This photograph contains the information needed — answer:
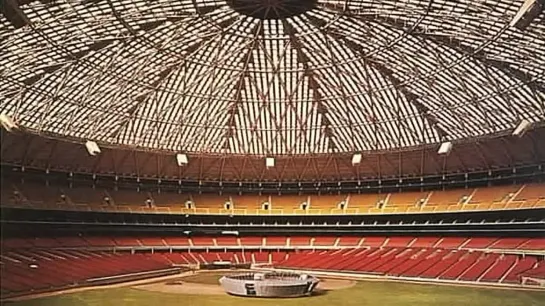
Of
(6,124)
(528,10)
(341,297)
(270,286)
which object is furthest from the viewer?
(341,297)

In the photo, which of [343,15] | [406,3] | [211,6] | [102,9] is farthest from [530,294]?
[102,9]

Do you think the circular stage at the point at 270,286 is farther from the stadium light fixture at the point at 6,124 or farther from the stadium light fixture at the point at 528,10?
the stadium light fixture at the point at 6,124

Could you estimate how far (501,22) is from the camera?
4331 centimetres

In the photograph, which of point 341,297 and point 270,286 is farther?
point 341,297

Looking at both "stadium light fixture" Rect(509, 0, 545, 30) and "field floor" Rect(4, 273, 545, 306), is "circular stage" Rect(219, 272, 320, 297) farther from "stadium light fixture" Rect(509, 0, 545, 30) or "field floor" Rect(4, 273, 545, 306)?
"stadium light fixture" Rect(509, 0, 545, 30)

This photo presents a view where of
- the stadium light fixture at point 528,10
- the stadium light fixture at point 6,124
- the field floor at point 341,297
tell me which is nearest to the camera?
the stadium light fixture at point 6,124

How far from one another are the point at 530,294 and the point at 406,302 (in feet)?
27.4

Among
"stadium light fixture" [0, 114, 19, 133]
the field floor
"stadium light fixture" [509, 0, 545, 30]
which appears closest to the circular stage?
the field floor

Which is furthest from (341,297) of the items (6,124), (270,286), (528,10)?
(6,124)

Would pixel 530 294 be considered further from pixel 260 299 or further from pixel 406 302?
pixel 260 299

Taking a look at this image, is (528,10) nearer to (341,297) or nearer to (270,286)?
(341,297)

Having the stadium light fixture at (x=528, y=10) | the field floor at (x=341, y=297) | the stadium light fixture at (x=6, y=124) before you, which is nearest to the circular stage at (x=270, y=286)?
the field floor at (x=341, y=297)

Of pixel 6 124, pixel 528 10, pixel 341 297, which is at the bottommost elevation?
pixel 341 297

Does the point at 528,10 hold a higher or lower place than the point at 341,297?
higher
